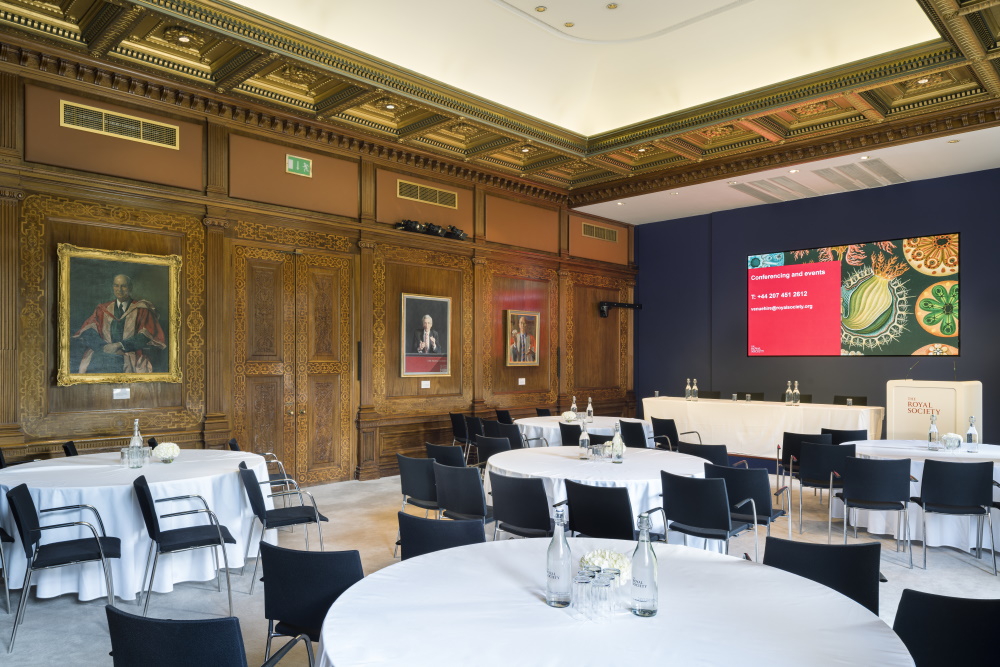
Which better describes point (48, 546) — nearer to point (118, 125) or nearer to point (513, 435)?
point (513, 435)

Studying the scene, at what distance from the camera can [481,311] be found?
9.89 m

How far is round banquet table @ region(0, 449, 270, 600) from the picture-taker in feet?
13.5

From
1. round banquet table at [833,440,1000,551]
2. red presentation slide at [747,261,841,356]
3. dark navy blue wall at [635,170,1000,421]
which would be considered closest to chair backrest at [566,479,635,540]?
round banquet table at [833,440,1000,551]

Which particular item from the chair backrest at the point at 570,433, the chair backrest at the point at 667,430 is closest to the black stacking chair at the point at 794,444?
the chair backrest at the point at 667,430

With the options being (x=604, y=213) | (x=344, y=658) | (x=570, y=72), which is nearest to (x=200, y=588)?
(x=344, y=658)

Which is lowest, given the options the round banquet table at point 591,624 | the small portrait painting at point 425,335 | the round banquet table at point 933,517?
the round banquet table at point 933,517

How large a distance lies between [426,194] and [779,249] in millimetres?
5998

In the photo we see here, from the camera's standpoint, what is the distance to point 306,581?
8.35ft

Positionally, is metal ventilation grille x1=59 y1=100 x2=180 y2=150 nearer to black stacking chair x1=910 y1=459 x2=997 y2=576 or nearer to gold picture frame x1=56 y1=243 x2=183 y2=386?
gold picture frame x1=56 y1=243 x2=183 y2=386

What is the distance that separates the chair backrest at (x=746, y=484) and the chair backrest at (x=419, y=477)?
2.03 m

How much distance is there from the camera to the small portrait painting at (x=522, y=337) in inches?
407

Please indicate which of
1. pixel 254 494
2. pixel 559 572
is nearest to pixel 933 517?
pixel 559 572

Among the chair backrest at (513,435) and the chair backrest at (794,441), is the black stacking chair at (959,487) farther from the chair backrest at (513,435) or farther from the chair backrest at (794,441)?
the chair backrest at (513,435)

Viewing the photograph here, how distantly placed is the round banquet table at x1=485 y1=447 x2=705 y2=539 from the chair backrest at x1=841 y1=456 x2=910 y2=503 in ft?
3.89
